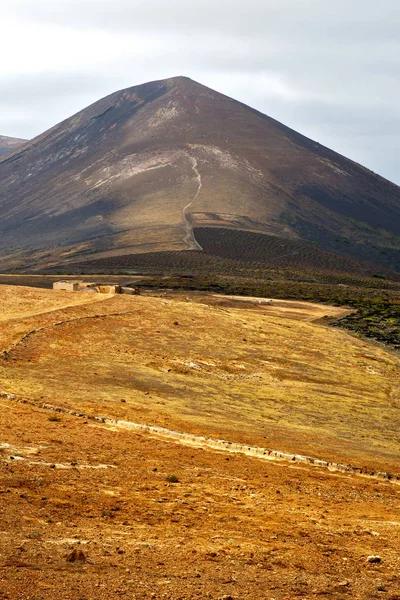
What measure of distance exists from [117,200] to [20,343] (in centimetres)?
16475

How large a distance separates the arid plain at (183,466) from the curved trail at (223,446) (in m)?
0.13

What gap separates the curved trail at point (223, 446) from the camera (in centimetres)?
2348

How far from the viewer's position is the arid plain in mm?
12461

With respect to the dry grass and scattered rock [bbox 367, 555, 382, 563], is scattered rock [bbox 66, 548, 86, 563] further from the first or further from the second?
the dry grass

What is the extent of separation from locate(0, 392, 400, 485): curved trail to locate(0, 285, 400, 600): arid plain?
5.0 inches

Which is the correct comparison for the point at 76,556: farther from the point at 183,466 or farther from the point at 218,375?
the point at 218,375

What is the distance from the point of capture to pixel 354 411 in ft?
116

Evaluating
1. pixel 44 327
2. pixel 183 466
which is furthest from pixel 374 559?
pixel 44 327

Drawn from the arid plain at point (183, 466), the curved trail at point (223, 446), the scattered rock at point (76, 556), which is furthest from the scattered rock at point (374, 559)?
the curved trail at point (223, 446)

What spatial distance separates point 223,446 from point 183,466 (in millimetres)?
3901

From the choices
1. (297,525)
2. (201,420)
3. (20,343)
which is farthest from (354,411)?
(297,525)

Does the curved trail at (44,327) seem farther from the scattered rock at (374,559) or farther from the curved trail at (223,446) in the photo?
the scattered rock at (374,559)

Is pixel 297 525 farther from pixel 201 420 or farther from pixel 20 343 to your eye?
pixel 20 343

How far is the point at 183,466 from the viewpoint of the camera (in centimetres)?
2062
